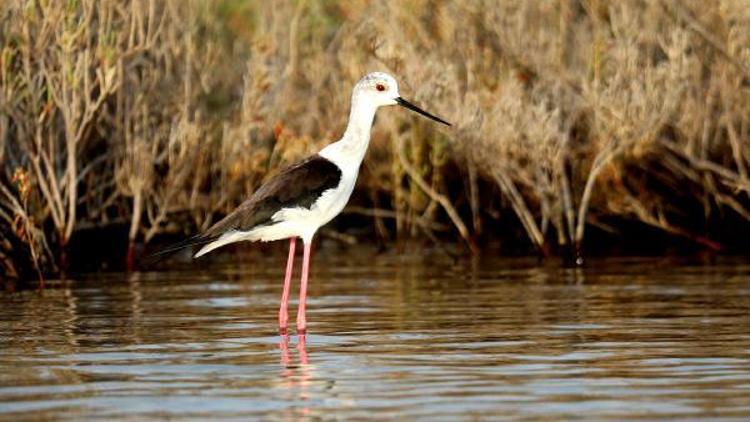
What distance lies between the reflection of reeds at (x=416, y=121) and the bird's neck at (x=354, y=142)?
3589mm

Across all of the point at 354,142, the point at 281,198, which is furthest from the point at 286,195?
the point at 354,142

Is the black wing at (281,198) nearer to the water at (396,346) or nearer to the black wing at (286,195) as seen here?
the black wing at (286,195)

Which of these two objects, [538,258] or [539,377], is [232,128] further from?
[539,377]

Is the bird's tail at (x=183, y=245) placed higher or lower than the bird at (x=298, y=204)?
lower

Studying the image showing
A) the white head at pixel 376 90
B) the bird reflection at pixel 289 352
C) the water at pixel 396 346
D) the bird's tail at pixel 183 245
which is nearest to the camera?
the water at pixel 396 346

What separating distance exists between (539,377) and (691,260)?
751 centimetres

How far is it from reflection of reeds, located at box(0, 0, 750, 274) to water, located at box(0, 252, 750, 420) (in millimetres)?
1106

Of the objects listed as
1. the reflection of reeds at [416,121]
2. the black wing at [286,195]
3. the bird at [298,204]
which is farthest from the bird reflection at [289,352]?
the reflection of reeds at [416,121]

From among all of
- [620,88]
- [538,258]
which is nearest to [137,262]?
[538,258]

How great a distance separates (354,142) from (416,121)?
21.4ft

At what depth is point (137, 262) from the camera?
50.9ft

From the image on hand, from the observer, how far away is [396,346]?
30.1ft

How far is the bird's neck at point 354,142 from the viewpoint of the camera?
10.4 metres

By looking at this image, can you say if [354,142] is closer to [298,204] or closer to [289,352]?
[298,204]
